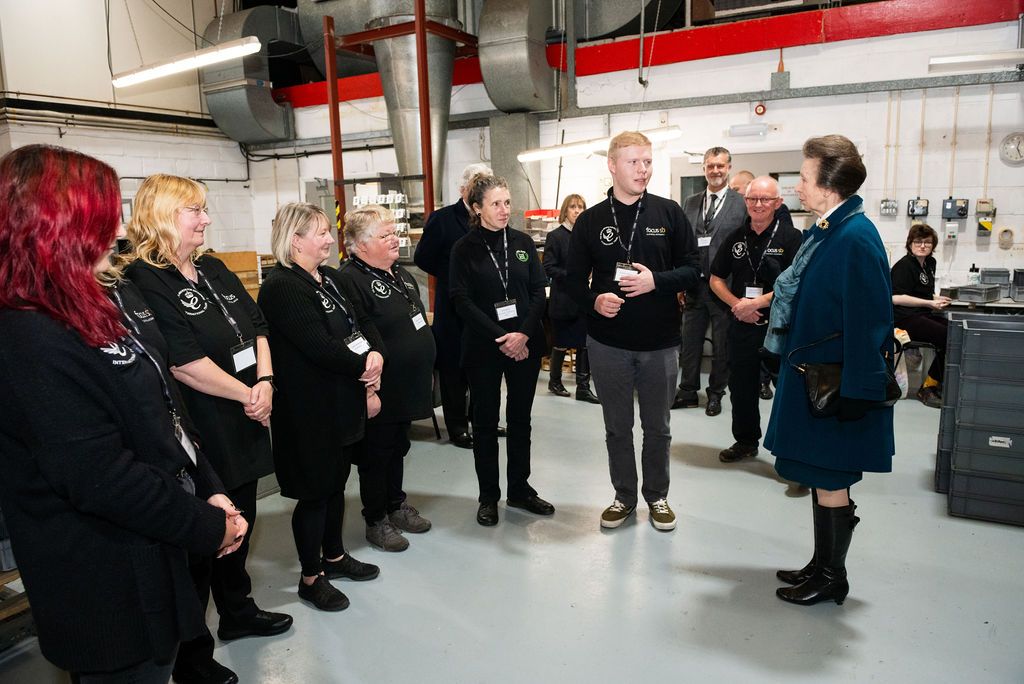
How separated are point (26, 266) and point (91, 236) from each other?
0.11 metres

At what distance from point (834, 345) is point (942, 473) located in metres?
1.73

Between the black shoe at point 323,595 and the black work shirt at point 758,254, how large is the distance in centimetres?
258

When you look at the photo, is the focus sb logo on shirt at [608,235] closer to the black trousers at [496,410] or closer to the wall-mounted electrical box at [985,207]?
the black trousers at [496,410]

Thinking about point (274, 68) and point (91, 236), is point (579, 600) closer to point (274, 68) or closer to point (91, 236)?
point (91, 236)

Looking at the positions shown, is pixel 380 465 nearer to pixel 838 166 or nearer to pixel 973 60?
pixel 838 166

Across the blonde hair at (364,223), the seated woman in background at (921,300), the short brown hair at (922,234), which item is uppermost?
the blonde hair at (364,223)

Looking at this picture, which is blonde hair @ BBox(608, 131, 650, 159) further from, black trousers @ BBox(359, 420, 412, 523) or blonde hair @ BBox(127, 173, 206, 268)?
blonde hair @ BBox(127, 173, 206, 268)

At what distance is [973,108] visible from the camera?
5.55 metres

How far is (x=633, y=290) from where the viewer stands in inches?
110

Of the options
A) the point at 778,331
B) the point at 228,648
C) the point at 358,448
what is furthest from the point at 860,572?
the point at 228,648

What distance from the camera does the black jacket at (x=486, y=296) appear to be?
3.05 meters

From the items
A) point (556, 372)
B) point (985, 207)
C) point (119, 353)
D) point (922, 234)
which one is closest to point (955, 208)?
point (985, 207)

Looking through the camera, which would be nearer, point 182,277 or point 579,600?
point 182,277

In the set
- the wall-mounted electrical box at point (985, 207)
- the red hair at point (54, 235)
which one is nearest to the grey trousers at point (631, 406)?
the red hair at point (54, 235)
